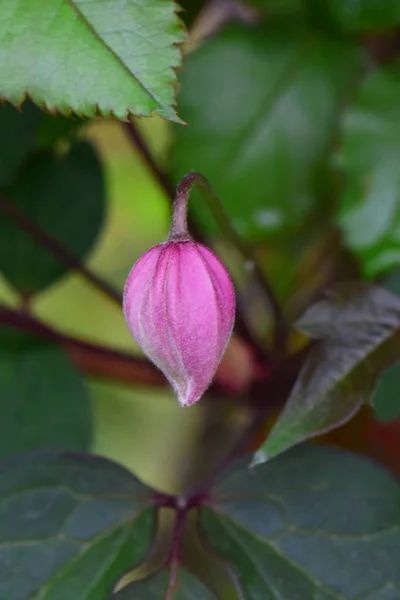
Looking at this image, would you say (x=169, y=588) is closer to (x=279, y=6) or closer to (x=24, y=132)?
(x=24, y=132)

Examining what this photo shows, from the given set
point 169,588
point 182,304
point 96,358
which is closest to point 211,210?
point 182,304

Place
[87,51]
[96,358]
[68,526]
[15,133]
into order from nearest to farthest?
1. [87,51]
2. [68,526]
3. [15,133]
4. [96,358]

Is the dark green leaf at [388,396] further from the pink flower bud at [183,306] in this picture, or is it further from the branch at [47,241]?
the branch at [47,241]

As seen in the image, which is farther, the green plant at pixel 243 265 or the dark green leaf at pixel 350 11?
the dark green leaf at pixel 350 11

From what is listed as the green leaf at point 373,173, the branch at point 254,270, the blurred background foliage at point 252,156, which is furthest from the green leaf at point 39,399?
the green leaf at point 373,173


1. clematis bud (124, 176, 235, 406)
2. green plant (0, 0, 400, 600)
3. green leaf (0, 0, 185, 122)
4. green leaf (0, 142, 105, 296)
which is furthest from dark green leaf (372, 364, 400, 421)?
green leaf (0, 142, 105, 296)
